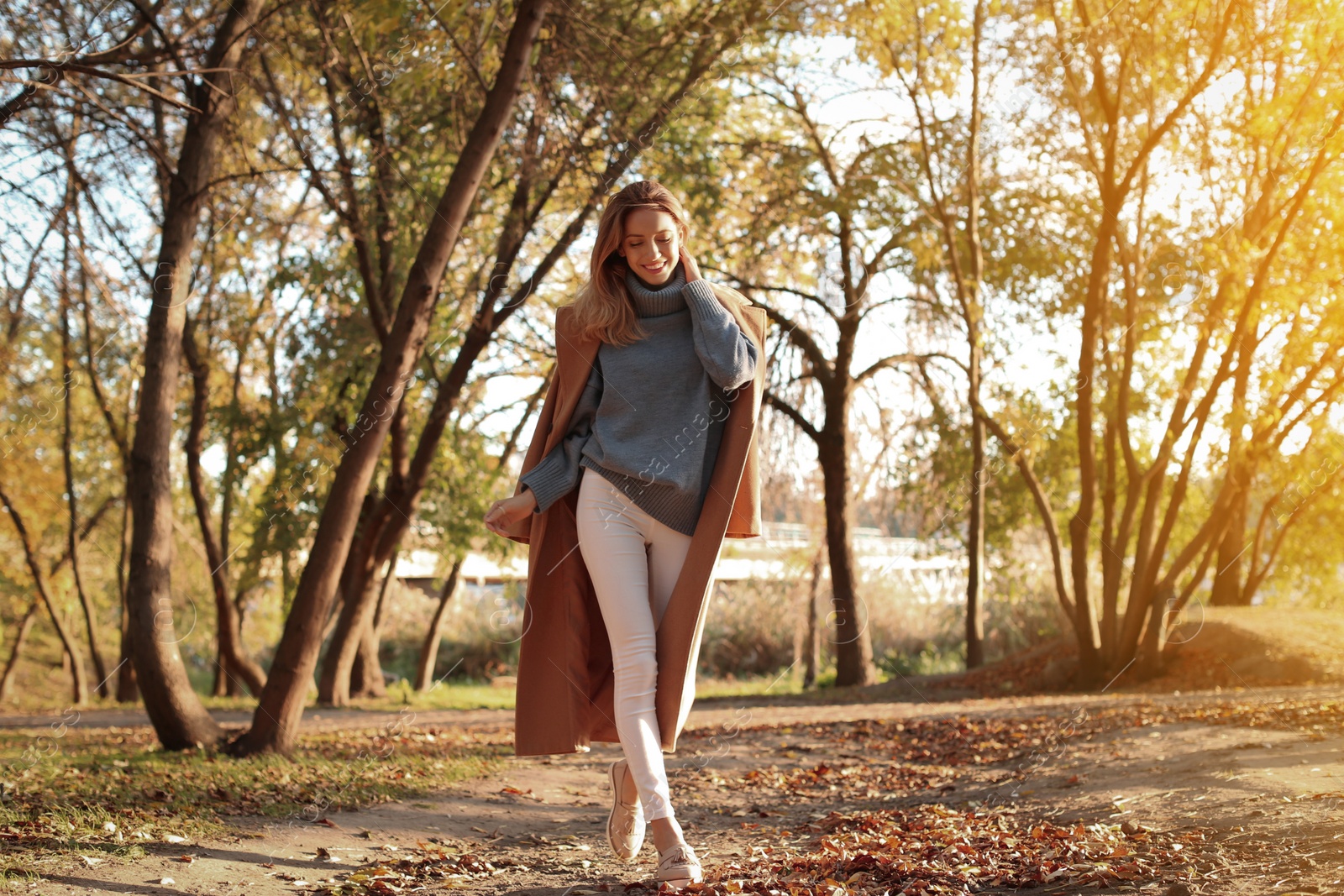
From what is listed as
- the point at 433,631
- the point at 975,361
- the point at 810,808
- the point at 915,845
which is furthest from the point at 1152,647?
the point at 433,631

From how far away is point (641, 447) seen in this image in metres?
3.30

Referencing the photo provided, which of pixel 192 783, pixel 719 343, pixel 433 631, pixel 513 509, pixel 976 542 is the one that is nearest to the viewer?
pixel 719 343

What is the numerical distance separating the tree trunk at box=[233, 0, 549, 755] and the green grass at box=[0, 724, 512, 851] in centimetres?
27

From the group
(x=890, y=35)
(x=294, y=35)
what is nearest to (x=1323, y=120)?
(x=890, y=35)

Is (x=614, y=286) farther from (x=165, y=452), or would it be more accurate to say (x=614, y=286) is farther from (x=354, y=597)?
(x=354, y=597)

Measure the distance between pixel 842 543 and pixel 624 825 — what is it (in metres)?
10.6

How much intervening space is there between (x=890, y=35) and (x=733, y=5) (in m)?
1.73

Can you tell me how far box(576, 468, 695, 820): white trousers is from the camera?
322 cm

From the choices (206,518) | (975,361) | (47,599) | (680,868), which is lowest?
(680,868)

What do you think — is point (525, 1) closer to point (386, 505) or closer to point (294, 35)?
point (294, 35)

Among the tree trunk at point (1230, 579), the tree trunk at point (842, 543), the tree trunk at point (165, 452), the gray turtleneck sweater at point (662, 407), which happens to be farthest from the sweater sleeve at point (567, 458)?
the tree trunk at point (1230, 579)

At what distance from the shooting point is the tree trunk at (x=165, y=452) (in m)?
5.83

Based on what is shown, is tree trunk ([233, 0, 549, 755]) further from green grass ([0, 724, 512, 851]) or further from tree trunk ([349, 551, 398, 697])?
tree trunk ([349, 551, 398, 697])

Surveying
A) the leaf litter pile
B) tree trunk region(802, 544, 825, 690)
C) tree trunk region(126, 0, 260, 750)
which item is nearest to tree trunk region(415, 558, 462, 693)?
tree trunk region(802, 544, 825, 690)
